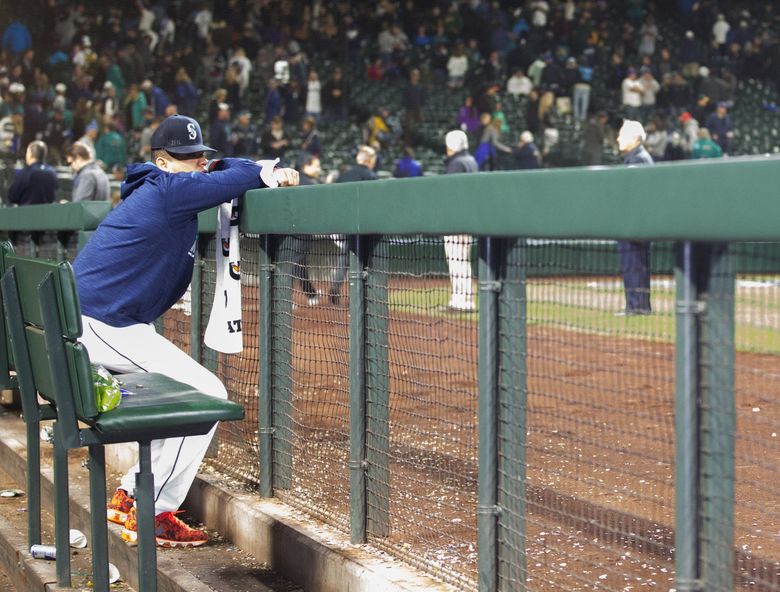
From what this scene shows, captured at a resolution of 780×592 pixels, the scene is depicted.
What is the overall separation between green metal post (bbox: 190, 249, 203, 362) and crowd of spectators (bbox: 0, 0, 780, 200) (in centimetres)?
1627

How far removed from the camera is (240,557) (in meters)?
4.55

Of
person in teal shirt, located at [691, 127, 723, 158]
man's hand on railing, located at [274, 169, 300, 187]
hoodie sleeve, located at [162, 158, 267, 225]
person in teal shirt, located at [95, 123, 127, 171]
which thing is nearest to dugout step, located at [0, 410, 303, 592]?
hoodie sleeve, located at [162, 158, 267, 225]

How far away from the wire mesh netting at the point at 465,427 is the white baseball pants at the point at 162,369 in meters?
0.33

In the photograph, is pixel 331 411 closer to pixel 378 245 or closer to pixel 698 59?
pixel 378 245

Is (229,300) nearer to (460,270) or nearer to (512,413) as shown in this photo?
(460,270)

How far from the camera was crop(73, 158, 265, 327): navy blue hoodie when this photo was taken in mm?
4477

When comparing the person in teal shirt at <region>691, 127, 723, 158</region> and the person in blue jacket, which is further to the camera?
the person in teal shirt at <region>691, 127, 723, 158</region>

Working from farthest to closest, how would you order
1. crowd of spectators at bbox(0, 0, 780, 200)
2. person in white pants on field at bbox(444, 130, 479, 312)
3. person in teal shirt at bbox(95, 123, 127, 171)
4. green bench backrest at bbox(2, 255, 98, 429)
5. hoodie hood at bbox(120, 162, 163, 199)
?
crowd of spectators at bbox(0, 0, 780, 200) < person in teal shirt at bbox(95, 123, 127, 171) < hoodie hood at bbox(120, 162, 163, 199) < person in white pants on field at bbox(444, 130, 479, 312) < green bench backrest at bbox(2, 255, 98, 429)

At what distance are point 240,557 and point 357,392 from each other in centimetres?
93

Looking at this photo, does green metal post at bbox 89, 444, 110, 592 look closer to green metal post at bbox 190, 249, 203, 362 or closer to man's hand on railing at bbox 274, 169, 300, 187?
man's hand on railing at bbox 274, 169, 300, 187

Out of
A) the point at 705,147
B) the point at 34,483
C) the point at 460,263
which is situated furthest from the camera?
the point at 705,147

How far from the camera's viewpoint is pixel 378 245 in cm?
393

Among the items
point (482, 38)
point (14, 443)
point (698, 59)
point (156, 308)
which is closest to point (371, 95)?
point (482, 38)

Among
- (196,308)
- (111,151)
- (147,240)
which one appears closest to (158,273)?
(147,240)
